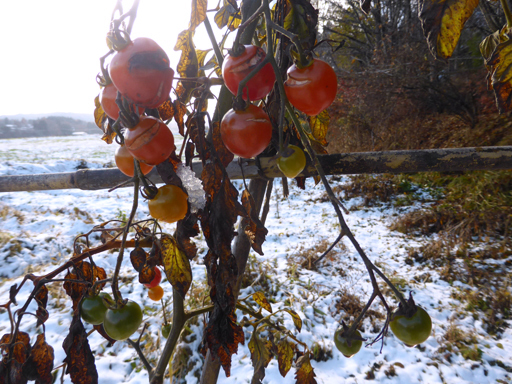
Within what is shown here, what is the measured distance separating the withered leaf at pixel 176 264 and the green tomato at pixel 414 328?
0.44m

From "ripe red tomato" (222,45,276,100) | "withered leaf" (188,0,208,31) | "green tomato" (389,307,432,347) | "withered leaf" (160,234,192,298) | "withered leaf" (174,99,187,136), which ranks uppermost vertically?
"withered leaf" (188,0,208,31)

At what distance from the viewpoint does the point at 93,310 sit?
1.98 ft

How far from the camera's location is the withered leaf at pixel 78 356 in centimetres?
61

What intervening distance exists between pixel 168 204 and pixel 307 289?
9.19 ft

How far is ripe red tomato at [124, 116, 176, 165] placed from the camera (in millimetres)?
445

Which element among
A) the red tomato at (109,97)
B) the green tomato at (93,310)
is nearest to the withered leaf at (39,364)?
the green tomato at (93,310)

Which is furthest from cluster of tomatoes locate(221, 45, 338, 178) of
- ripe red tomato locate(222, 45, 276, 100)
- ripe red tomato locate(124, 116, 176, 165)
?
ripe red tomato locate(124, 116, 176, 165)

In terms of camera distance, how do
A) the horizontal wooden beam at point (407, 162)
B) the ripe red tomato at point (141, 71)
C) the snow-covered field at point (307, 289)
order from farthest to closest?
the snow-covered field at point (307, 289) < the horizontal wooden beam at point (407, 162) < the ripe red tomato at point (141, 71)

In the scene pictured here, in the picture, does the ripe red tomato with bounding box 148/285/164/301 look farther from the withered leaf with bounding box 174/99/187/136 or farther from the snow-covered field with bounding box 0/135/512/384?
the snow-covered field with bounding box 0/135/512/384

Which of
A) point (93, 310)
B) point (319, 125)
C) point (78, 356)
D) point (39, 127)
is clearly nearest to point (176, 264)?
point (93, 310)

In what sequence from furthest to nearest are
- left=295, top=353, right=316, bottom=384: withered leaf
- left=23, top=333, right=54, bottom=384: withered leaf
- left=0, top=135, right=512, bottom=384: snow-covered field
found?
1. left=0, top=135, right=512, bottom=384: snow-covered field
2. left=295, top=353, right=316, bottom=384: withered leaf
3. left=23, top=333, right=54, bottom=384: withered leaf

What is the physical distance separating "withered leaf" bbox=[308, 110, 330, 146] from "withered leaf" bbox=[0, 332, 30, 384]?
34.7 inches

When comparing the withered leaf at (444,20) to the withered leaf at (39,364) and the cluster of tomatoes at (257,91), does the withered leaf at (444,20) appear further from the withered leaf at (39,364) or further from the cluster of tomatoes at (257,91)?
the withered leaf at (39,364)

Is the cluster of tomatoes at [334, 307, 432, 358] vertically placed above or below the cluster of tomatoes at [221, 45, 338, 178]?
below
